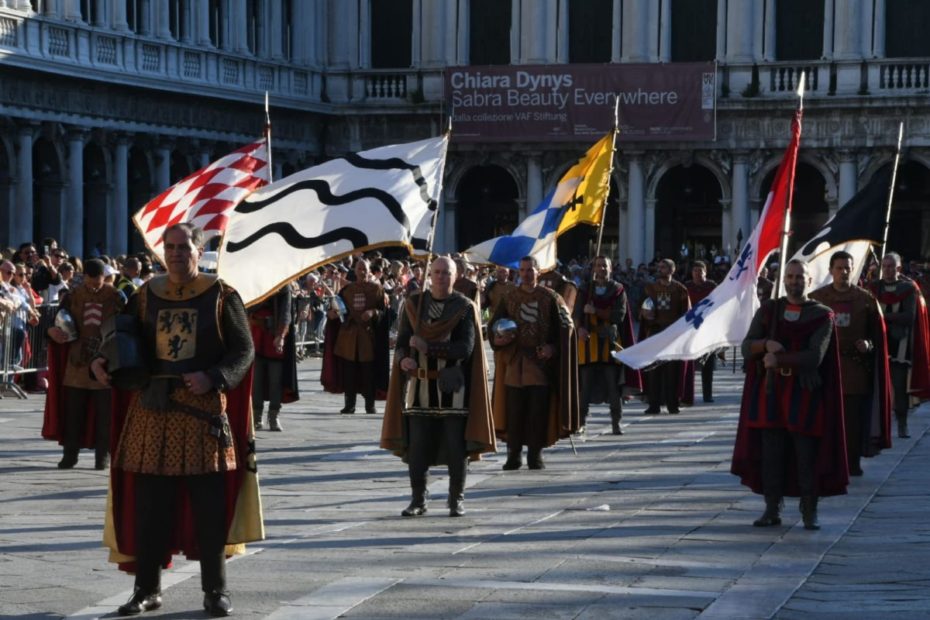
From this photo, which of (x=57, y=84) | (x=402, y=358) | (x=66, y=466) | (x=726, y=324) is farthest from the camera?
(x=57, y=84)

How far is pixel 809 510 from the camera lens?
11.9m

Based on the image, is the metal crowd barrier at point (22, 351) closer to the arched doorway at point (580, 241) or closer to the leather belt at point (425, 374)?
the leather belt at point (425, 374)

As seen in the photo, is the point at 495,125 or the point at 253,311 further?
the point at 495,125

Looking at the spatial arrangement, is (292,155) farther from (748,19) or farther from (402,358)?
(402,358)

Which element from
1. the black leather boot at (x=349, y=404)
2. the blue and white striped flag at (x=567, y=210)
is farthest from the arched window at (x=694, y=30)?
the blue and white striped flag at (x=567, y=210)

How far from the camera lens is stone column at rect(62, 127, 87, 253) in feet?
124

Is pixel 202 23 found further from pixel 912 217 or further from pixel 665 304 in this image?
pixel 665 304

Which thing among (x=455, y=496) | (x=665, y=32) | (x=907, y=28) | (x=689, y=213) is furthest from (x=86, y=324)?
(x=689, y=213)

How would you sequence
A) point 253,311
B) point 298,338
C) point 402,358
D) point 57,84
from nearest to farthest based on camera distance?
point 402,358 < point 253,311 < point 298,338 < point 57,84

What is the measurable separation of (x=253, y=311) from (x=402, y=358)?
5834 mm

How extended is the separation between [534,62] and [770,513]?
123 feet

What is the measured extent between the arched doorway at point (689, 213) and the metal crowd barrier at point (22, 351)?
29010 millimetres

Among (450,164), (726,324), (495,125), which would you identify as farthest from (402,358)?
(450,164)

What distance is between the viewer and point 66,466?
14.8 metres
